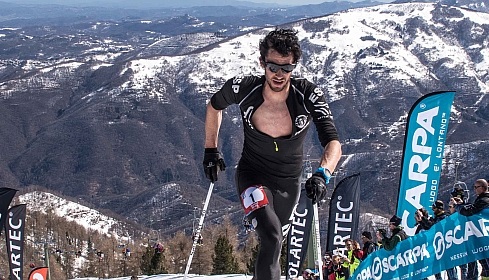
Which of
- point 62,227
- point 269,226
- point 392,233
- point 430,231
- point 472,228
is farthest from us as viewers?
point 62,227

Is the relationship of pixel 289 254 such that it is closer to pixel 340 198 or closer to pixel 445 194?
pixel 340 198

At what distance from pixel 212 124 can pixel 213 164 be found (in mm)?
485

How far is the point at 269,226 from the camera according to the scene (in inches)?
269

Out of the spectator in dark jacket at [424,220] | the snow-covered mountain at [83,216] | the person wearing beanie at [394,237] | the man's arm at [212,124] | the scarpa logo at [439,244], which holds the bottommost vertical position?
the scarpa logo at [439,244]

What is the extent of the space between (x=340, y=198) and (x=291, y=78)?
14899mm

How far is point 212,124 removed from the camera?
7.75m

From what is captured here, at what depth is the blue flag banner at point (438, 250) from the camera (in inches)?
416

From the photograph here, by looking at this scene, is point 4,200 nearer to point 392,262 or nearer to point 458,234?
point 392,262

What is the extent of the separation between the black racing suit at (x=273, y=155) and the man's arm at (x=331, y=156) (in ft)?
0.25

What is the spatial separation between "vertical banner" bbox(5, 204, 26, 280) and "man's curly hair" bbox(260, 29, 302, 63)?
79.3 ft

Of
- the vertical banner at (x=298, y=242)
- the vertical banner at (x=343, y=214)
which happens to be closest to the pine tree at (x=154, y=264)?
the vertical banner at (x=298, y=242)

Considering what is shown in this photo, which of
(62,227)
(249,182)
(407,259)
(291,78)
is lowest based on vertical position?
(407,259)

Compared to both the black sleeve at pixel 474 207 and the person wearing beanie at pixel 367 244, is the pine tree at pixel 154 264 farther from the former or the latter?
the black sleeve at pixel 474 207

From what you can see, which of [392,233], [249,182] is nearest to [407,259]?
[392,233]
